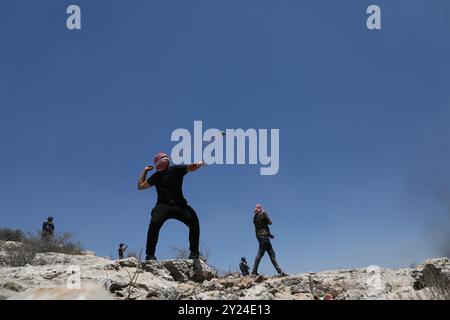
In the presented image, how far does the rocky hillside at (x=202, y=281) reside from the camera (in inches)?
169

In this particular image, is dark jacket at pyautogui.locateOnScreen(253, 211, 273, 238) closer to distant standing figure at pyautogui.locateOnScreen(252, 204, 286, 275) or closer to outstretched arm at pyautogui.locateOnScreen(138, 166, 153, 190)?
distant standing figure at pyautogui.locateOnScreen(252, 204, 286, 275)

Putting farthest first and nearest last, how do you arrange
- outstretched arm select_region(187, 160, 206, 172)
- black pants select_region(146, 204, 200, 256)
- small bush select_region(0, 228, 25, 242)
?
small bush select_region(0, 228, 25, 242) → outstretched arm select_region(187, 160, 206, 172) → black pants select_region(146, 204, 200, 256)

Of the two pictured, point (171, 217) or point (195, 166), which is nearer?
point (171, 217)

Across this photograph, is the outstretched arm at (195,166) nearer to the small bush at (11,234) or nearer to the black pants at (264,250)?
the black pants at (264,250)

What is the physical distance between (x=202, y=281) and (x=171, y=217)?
3.35 ft

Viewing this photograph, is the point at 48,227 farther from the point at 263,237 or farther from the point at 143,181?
the point at 143,181

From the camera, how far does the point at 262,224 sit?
10234 mm

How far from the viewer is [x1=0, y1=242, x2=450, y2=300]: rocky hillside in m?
4.30

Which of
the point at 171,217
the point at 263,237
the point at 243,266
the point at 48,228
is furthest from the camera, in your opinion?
the point at 48,228

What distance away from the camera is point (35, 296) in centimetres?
337

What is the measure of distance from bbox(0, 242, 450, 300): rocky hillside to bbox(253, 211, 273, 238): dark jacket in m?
3.26

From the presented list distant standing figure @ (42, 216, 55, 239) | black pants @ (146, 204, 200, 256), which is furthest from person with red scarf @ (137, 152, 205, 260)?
distant standing figure @ (42, 216, 55, 239)

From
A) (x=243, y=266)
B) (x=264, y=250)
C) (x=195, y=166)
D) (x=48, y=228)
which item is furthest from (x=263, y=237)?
(x=48, y=228)
